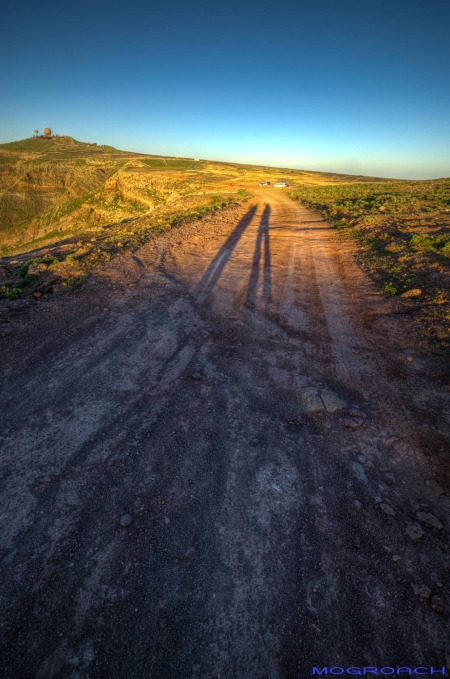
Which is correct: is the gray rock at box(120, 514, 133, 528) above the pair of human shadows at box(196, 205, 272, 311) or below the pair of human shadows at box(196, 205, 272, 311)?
below

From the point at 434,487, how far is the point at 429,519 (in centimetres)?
51

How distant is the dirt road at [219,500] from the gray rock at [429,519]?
1.8 inches

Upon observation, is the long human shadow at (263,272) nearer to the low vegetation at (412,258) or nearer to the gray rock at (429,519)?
the low vegetation at (412,258)

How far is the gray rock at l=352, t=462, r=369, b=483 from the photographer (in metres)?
3.93

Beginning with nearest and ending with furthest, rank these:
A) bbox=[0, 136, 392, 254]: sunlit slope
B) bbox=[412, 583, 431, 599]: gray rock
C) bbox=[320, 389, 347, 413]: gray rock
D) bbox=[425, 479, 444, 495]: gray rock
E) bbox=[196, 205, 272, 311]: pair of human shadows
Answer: bbox=[412, 583, 431, 599]: gray rock, bbox=[425, 479, 444, 495]: gray rock, bbox=[320, 389, 347, 413]: gray rock, bbox=[196, 205, 272, 311]: pair of human shadows, bbox=[0, 136, 392, 254]: sunlit slope

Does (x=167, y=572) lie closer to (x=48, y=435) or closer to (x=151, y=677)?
(x=151, y=677)

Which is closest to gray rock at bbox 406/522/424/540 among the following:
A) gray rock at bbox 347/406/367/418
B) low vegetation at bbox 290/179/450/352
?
gray rock at bbox 347/406/367/418

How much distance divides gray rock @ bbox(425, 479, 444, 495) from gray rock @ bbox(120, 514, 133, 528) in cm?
373

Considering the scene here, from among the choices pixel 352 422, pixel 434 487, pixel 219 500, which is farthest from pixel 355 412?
pixel 219 500

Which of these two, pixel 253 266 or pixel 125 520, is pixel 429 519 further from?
pixel 253 266

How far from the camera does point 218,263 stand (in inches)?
457

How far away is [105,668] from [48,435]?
2.90 metres

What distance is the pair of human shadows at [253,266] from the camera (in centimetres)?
928

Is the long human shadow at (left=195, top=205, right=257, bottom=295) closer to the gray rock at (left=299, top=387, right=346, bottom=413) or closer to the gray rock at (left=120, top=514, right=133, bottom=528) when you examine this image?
the gray rock at (left=299, top=387, right=346, bottom=413)
